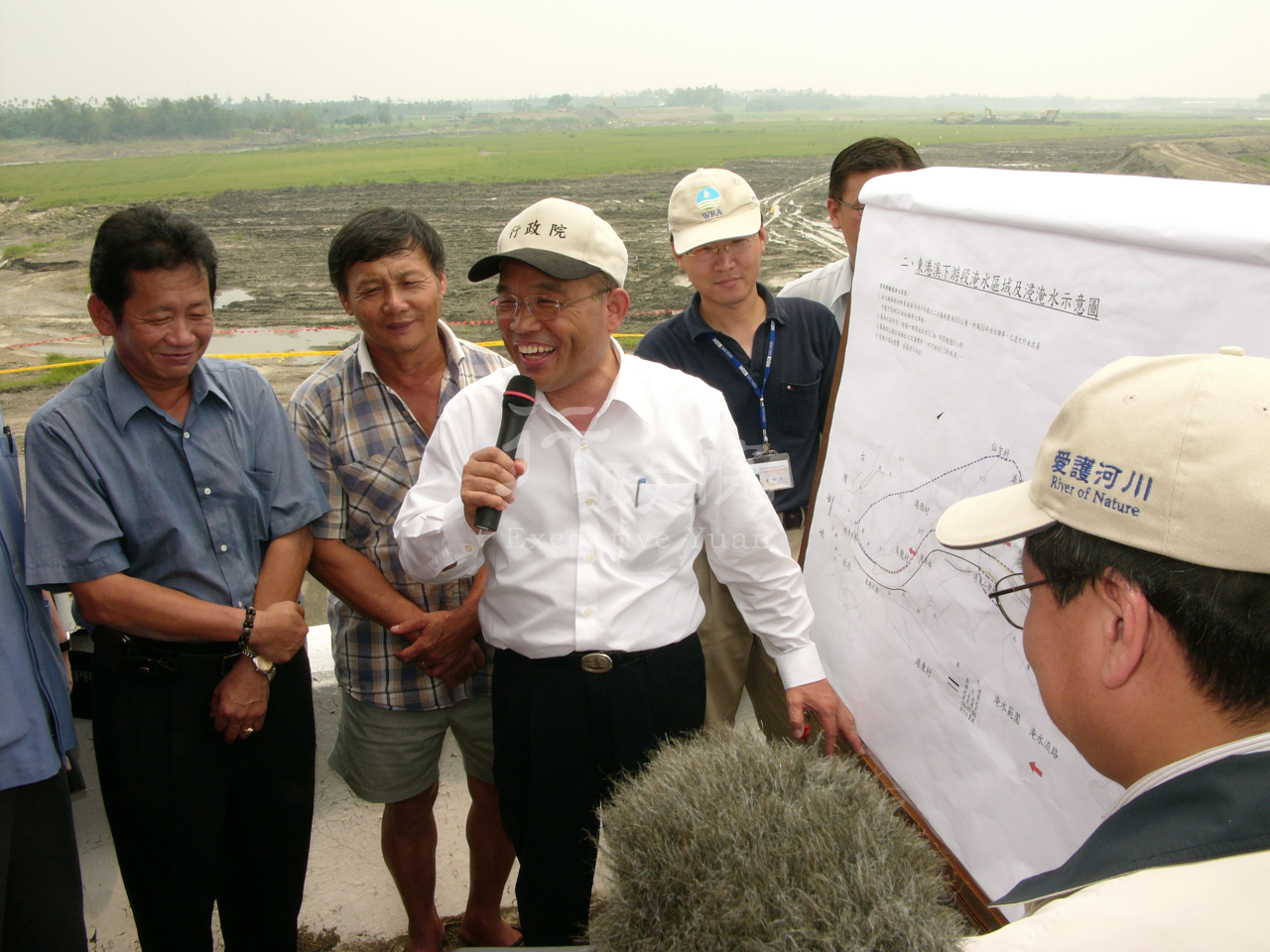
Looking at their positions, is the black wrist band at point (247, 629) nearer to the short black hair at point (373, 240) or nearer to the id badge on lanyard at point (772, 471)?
the short black hair at point (373, 240)

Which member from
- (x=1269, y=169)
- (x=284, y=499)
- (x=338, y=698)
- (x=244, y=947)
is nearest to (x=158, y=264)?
(x=284, y=499)

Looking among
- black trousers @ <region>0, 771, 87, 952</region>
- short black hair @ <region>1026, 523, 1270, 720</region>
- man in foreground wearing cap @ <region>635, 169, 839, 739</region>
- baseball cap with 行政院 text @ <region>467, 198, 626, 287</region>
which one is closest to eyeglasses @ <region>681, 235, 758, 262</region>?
man in foreground wearing cap @ <region>635, 169, 839, 739</region>

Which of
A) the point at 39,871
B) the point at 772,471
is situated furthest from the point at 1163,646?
the point at 39,871

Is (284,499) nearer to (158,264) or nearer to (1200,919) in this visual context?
(158,264)

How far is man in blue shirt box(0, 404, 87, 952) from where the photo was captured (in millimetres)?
1932

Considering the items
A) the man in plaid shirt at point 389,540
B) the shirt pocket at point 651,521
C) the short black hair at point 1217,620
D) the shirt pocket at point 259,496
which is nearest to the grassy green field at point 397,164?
the man in plaid shirt at point 389,540

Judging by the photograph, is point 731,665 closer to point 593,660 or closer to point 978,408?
point 593,660

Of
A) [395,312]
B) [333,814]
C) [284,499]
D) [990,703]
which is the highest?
[395,312]

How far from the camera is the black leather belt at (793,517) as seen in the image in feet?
9.22

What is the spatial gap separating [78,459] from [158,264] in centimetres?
52

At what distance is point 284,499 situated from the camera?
89.0 inches

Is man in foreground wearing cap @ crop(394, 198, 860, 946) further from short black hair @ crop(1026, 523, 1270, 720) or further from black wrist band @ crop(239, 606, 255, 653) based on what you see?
short black hair @ crop(1026, 523, 1270, 720)

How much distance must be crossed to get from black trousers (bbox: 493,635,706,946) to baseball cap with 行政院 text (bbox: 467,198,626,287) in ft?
3.06

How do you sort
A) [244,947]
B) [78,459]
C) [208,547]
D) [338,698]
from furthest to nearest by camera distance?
[338,698]
[244,947]
[208,547]
[78,459]
